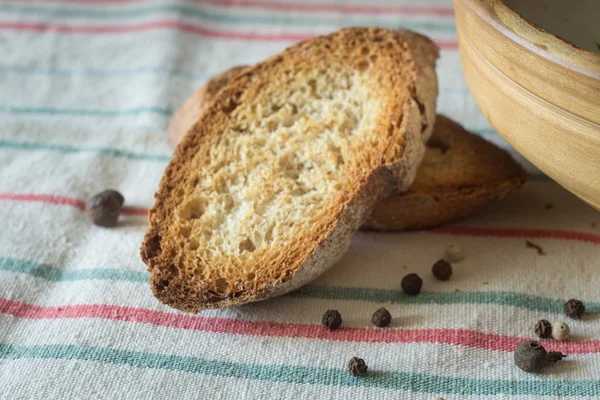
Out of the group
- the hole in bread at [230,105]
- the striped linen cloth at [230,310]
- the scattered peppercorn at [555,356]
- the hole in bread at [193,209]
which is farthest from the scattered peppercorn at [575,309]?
the hole in bread at [230,105]

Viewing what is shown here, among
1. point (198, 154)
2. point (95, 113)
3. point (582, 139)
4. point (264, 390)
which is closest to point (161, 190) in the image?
A: point (198, 154)

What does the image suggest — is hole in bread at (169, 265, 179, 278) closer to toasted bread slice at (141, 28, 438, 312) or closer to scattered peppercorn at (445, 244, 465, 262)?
Answer: toasted bread slice at (141, 28, 438, 312)

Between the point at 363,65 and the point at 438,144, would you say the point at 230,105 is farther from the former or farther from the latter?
the point at 438,144

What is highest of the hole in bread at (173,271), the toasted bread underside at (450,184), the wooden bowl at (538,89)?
the wooden bowl at (538,89)

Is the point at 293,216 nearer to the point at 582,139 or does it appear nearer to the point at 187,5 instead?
the point at 582,139

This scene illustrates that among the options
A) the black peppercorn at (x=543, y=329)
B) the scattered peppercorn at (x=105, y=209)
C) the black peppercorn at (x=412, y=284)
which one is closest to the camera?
the black peppercorn at (x=543, y=329)

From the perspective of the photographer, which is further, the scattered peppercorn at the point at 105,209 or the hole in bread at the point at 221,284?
the scattered peppercorn at the point at 105,209

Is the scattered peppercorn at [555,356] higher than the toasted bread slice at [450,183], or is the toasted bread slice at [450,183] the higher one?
the toasted bread slice at [450,183]

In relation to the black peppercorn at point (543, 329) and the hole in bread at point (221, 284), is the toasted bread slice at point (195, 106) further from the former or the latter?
the black peppercorn at point (543, 329)

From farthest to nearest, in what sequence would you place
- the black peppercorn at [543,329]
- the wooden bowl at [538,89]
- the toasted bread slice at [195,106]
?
the toasted bread slice at [195,106], the black peppercorn at [543,329], the wooden bowl at [538,89]
